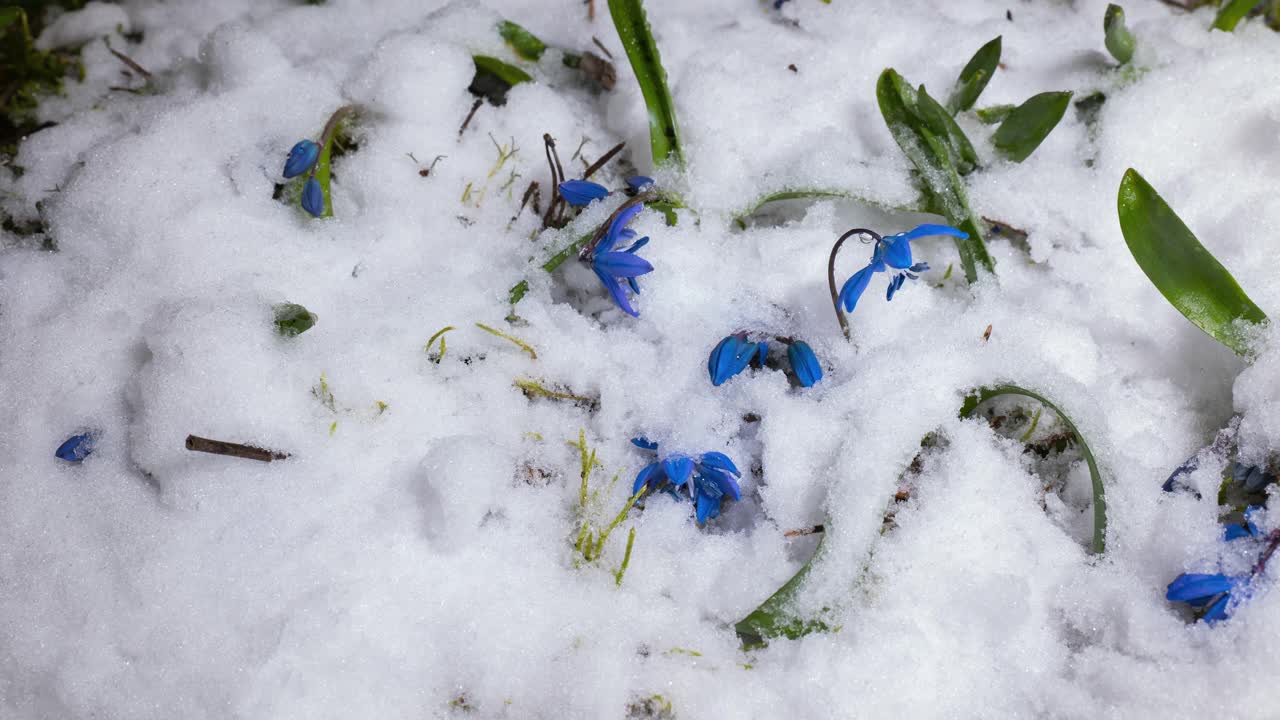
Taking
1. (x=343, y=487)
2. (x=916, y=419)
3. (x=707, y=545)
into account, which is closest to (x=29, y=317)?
(x=343, y=487)

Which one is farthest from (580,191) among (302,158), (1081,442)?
(1081,442)

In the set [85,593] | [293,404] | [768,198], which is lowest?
[85,593]

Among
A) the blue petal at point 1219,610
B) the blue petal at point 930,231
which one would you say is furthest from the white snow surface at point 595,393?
the blue petal at point 930,231

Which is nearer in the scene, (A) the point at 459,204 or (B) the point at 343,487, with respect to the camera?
(B) the point at 343,487

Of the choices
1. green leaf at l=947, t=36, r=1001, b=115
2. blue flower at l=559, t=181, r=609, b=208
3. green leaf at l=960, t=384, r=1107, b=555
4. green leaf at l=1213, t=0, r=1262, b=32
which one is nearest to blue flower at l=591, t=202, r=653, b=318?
blue flower at l=559, t=181, r=609, b=208

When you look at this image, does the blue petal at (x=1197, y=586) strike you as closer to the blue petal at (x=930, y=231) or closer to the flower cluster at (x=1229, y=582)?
the flower cluster at (x=1229, y=582)

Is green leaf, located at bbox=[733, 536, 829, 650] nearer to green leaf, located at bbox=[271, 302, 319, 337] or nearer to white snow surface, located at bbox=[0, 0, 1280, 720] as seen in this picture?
white snow surface, located at bbox=[0, 0, 1280, 720]

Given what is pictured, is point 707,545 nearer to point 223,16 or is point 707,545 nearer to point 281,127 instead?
point 281,127
